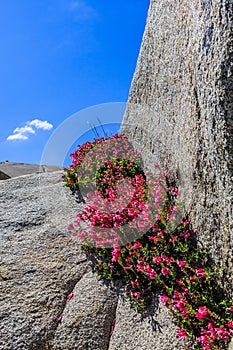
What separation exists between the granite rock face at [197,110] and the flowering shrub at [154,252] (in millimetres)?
301

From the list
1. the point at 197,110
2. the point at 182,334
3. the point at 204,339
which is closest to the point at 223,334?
the point at 204,339

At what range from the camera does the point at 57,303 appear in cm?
636

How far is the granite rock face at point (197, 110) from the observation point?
4.33 metres

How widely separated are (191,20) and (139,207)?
336cm

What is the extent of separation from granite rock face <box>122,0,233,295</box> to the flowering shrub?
30 cm

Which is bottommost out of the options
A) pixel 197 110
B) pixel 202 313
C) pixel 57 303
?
pixel 202 313

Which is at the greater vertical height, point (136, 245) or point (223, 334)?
point (136, 245)

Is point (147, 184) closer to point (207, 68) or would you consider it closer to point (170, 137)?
point (170, 137)

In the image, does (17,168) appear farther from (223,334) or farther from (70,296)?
(223,334)

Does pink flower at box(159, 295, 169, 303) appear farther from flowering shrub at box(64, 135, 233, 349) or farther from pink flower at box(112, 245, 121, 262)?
pink flower at box(112, 245, 121, 262)

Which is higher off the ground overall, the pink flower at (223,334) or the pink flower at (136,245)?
the pink flower at (136,245)

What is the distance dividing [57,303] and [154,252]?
175 cm

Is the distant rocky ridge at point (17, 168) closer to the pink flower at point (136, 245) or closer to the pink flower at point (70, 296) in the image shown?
the pink flower at point (70, 296)

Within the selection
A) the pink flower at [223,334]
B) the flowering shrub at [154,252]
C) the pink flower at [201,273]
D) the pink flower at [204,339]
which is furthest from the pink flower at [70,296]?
the pink flower at [223,334]
